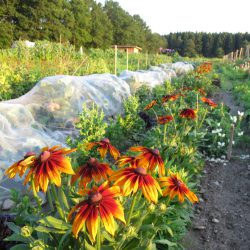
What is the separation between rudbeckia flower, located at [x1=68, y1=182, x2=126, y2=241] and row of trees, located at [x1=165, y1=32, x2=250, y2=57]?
6733cm

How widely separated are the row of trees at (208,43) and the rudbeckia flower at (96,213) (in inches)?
2651

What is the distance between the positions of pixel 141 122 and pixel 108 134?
78 cm

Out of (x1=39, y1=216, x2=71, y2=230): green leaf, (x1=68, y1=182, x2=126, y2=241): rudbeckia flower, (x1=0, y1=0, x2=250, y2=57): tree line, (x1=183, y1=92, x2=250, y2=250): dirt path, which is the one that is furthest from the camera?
(x1=0, y1=0, x2=250, y2=57): tree line

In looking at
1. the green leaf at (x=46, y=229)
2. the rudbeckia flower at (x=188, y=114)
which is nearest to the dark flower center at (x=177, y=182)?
the green leaf at (x=46, y=229)

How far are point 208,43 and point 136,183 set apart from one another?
7489 centimetres

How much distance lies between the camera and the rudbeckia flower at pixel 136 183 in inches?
37.4

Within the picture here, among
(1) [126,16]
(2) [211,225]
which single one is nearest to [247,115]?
(2) [211,225]

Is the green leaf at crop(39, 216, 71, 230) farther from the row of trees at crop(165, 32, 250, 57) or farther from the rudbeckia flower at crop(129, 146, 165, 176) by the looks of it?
the row of trees at crop(165, 32, 250, 57)

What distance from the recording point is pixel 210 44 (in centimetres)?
7000

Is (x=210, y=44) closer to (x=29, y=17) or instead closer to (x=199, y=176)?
(x=29, y=17)

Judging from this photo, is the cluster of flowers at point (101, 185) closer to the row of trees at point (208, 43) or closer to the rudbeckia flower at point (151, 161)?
the rudbeckia flower at point (151, 161)

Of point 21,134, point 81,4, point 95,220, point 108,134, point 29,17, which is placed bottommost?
point 108,134

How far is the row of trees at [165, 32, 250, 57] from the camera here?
6722cm

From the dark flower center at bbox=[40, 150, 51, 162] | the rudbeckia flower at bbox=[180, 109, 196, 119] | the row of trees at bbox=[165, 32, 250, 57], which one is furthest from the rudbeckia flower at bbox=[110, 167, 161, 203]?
the row of trees at bbox=[165, 32, 250, 57]
